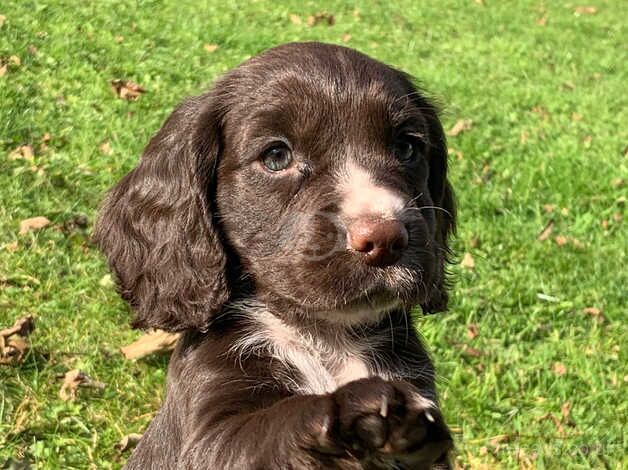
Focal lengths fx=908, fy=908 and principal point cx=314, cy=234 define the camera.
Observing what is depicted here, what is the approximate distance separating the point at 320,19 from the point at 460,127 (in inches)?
171

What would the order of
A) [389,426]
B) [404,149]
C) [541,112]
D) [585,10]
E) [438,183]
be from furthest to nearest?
Answer: [585,10] < [541,112] < [438,183] < [404,149] < [389,426]

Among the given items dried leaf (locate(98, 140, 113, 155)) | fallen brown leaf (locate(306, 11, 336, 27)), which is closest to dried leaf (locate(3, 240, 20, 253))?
dried leaf (locate(98, 140, 113, 155))

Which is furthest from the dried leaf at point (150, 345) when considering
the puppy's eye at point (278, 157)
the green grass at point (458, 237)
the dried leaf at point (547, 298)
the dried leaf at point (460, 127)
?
the dried leaf at point (460, 127)

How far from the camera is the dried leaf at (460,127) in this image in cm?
876

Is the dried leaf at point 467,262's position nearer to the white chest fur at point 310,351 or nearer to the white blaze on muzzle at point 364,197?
the white chest fur at point 310,351

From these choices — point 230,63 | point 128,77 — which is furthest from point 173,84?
point 230,63

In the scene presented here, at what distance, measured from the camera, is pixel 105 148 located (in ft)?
22.8

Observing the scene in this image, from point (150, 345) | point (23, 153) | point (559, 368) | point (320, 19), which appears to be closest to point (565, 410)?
point (559, 368)

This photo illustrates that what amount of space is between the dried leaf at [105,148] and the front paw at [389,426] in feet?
15.6

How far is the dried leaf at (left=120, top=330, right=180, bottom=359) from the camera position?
4.97m

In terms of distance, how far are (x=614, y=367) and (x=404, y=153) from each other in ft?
8.90

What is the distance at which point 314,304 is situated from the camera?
308cm

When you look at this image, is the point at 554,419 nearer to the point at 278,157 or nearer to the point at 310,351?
the point at 310,351

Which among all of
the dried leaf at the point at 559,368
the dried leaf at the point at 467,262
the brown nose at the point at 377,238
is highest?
the brown nose at the point at 377,238
